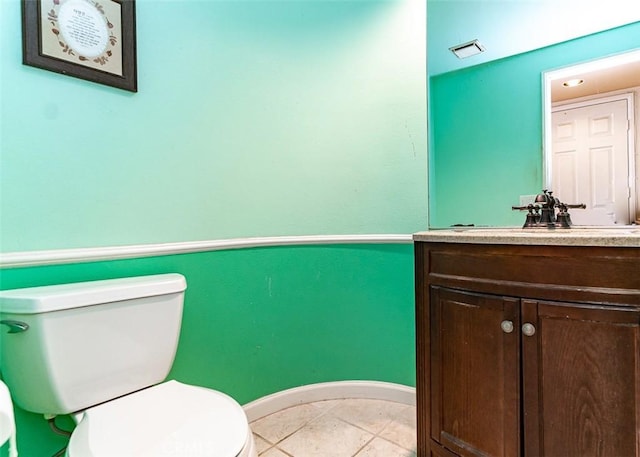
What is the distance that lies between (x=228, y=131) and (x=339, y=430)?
1.36m

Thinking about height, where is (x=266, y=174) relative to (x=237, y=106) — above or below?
below

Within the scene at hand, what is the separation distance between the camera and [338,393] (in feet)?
5.64

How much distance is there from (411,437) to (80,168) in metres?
1.61

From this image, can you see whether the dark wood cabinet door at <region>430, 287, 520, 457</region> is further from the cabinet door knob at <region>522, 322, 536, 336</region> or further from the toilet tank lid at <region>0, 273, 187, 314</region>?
the toilet tank lid at <region>0, 273, 187, 314</region>

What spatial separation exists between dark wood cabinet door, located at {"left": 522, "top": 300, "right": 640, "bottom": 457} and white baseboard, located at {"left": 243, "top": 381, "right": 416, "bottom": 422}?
77 centimetres

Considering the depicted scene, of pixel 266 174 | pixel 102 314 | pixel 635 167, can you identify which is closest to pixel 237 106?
pixel 266 174

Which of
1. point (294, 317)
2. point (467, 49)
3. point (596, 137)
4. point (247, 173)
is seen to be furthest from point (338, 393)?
point (467, 49)

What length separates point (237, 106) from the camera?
1458 mm

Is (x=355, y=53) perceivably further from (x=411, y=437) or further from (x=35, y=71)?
(x=411, y=437)

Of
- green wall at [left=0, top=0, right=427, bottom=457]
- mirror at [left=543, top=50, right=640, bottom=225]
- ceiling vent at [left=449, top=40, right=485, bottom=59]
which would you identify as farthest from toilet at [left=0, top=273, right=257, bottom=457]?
ceiling vent at [left=449, top=40, right=485, bottom=59]

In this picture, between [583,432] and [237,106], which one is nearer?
[583,432]

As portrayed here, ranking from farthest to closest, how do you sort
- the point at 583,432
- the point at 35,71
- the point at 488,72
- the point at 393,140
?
the point at 393,140 → the point at 488,72 → the point at 35,71 → the point at 583,432

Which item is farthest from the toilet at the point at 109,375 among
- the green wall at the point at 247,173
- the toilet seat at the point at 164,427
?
the green wall at the point at 247,173

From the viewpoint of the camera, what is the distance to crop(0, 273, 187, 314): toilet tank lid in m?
0.86
